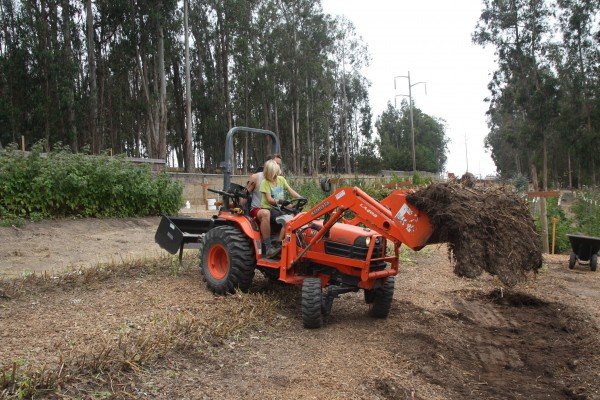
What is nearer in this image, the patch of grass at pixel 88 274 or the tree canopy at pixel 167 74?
the patch of grass at pixel 88 274

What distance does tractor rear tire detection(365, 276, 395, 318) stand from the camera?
259 inches

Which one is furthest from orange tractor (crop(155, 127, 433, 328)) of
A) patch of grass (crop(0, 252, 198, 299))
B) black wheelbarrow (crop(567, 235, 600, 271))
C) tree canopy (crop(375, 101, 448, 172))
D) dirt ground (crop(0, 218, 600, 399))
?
tree canopy (crop(375, 101, 448, 172))

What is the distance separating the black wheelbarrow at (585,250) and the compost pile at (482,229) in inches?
248

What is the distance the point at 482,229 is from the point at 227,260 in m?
3.53

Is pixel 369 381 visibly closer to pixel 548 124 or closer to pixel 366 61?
pixel 548 124

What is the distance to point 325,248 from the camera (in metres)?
6.43

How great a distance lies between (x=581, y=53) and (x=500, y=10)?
776 centimetres

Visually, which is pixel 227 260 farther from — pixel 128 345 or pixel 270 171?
pixel 128 345

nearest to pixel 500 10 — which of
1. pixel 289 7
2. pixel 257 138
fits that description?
pixel 289 7

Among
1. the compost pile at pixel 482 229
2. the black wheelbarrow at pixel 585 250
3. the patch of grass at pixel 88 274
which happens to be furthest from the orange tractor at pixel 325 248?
the black wheelbarrow at pixel 585 250

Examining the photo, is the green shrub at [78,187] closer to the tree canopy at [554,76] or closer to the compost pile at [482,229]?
the compost pile at [482,229]

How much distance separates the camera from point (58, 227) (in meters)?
13.3

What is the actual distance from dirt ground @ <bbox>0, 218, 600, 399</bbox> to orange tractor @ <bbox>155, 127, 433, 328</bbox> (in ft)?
1.13

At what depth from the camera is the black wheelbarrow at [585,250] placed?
36.3 ft
